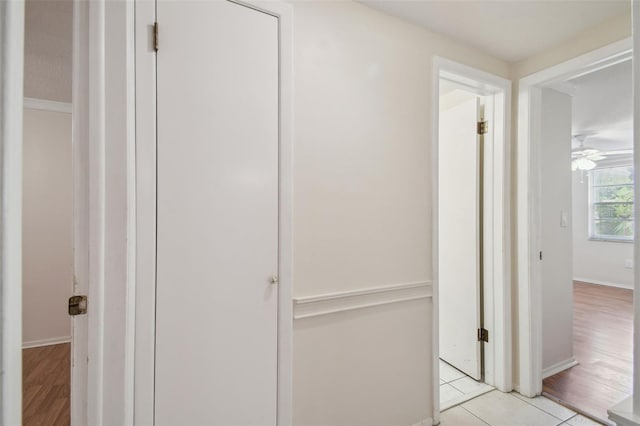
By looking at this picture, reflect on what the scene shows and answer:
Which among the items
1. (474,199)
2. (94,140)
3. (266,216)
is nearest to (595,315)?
(474,199)

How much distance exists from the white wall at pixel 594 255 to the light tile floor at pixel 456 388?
4890 millimetres

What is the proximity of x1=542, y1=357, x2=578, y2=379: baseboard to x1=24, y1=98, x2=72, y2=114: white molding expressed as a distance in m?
4.87

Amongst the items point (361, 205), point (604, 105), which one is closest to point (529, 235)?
point (361, 205)

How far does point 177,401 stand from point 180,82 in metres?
1.13

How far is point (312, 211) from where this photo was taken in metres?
1.44

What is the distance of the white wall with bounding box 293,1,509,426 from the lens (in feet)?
4.69

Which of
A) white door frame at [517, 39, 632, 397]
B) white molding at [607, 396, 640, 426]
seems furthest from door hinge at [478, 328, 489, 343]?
white molding at [607, 396, 640, 426]

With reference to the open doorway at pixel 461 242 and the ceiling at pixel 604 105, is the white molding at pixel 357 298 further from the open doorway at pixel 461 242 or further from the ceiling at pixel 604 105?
the ceiling at pixel 604 105

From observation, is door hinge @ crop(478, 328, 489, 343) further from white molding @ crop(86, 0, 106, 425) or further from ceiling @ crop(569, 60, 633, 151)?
white molding @ crop(86, 0, 106, 425)

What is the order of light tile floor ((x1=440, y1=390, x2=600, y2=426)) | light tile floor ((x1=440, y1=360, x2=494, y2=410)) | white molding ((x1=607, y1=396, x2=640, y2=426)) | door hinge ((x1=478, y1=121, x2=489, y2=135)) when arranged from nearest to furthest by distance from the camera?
1. white molding ((x1=607, y1=396, x2=640, y2=426))
2. light tile floor ((x1=440, y1=390, x2=600, y2=426))
3. light tile floor ((x1=440, y1=360, x2=494, y2=410))
4. door hinge ((x1=478, y1=121, x2=489, y2=135))

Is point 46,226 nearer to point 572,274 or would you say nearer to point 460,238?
point 460,238

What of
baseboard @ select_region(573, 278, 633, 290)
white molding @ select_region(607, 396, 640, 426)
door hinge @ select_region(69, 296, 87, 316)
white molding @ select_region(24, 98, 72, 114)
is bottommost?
baseboard @ select_region(573, 278, 633, 290)

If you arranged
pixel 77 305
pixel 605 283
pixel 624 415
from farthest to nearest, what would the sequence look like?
pixel 605 283 < pixel 77 305 < pixel 624 415

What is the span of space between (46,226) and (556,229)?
458cm
